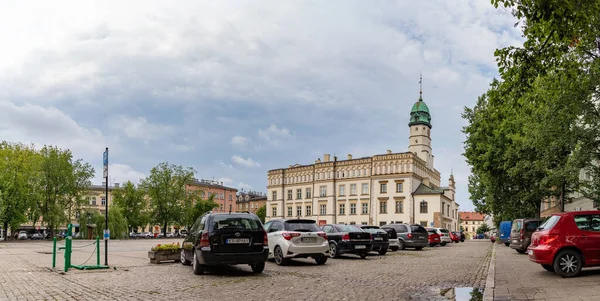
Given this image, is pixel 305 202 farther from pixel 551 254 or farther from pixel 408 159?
pixel 551 254

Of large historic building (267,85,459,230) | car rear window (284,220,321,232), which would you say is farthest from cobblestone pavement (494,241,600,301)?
large historic building (267,85,459,230)

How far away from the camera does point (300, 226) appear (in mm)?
17016

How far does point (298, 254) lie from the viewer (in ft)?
53.4

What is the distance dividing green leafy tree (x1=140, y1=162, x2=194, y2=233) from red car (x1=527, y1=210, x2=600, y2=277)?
251ft

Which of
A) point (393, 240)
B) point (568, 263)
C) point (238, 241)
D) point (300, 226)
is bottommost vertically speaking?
point (393, 240)

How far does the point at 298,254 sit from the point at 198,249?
14.5 ft

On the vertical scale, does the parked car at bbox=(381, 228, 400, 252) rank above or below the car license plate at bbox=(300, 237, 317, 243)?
below

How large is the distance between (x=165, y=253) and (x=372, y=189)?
76.8m

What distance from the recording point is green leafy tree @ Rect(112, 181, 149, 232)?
274ft

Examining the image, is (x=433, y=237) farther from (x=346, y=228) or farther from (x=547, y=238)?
(x=547, y=238)

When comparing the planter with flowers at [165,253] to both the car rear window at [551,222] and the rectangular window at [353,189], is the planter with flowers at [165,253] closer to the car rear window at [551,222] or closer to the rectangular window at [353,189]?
the car rear window at [551,222]

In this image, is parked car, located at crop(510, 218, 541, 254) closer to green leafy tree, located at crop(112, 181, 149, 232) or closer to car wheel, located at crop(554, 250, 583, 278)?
car wheel, located at crop(554, 250, 583, 278)

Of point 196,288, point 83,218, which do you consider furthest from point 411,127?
point 196,288

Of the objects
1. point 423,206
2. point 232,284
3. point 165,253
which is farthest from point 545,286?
point 423,206
